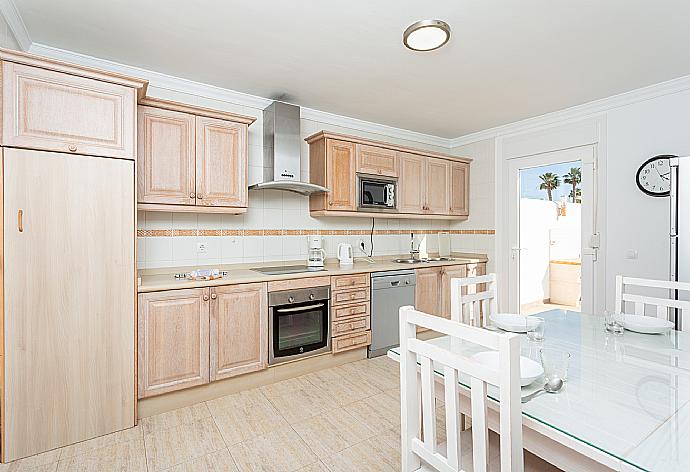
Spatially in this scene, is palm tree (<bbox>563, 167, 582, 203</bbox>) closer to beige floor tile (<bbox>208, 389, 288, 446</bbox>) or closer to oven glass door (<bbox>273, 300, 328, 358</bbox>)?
oven glass door (<bbox>273, 300, 328, 358</bbox>)

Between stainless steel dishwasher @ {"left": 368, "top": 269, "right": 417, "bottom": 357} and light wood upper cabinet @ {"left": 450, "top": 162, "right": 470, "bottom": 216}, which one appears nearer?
stainless steel dishwasher @ {"left": 368, "top": 269, "right": 417, "bottom": 357}

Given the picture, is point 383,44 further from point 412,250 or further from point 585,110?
point 412,250

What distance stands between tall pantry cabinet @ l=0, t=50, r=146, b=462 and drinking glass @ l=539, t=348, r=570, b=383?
225 cm

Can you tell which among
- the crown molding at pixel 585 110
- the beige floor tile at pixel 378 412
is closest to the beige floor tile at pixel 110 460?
the beige floor tile at pixel 378 412

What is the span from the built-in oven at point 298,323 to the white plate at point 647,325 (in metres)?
2.12

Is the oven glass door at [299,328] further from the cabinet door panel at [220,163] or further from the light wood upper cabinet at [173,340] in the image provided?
the cabinet door panel at [220,163]

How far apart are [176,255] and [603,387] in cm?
299

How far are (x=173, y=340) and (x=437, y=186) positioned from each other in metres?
3.32

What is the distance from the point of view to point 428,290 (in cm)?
403

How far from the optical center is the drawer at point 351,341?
11.0ft

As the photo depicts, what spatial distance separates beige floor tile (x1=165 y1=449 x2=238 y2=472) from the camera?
1961 mm

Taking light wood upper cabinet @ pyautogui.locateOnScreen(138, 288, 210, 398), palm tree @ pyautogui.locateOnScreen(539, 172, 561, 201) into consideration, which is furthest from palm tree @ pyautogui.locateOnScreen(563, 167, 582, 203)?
light wood upper cabinet @ pyautogui.locateOnScreen(138, 288, 210, 398)

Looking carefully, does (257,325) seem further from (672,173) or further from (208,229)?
(672,173)

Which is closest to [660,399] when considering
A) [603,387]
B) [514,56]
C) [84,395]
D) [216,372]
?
[603,387]
